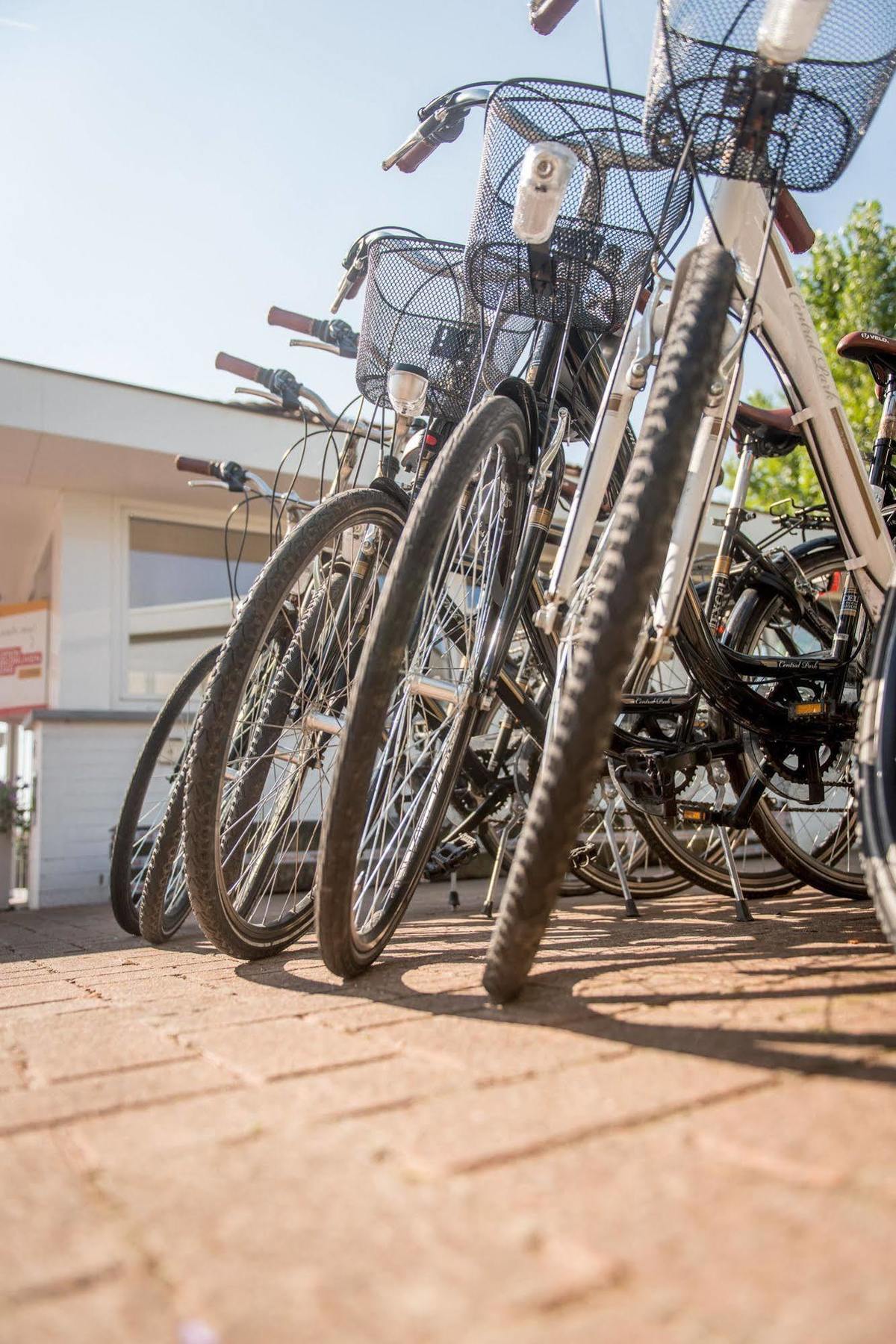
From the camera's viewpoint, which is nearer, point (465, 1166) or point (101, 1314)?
point (101, 1314)

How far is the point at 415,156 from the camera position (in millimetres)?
2602

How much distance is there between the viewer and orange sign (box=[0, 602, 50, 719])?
7.23m

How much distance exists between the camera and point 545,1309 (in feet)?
2.06

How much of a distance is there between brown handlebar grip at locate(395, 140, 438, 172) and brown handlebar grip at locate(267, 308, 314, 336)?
0.79 metres

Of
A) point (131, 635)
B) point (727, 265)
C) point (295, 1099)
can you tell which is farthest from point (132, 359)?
point (295, 1099)

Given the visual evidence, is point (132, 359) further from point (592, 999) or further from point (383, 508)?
point (592, 999)

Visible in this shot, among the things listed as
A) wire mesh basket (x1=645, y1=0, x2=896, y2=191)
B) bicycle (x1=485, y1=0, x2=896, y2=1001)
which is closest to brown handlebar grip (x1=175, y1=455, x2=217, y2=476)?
bicycle (x1=485, y1=0, x2=896, y2=1001)

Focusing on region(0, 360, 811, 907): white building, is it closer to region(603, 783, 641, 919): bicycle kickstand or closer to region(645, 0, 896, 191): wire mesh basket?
region(603, 783, 641, 919): bicycle kickstand

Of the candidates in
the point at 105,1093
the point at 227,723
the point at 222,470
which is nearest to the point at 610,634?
the point at 105,1093

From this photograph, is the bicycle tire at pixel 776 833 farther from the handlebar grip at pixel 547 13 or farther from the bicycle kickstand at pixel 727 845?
the handlebar grip at pixel 547 13

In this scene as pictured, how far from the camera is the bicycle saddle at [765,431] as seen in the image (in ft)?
9.09

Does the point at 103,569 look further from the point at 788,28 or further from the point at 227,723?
the point at 788,28

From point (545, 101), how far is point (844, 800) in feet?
6.64

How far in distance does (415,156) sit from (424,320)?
0.43 m
